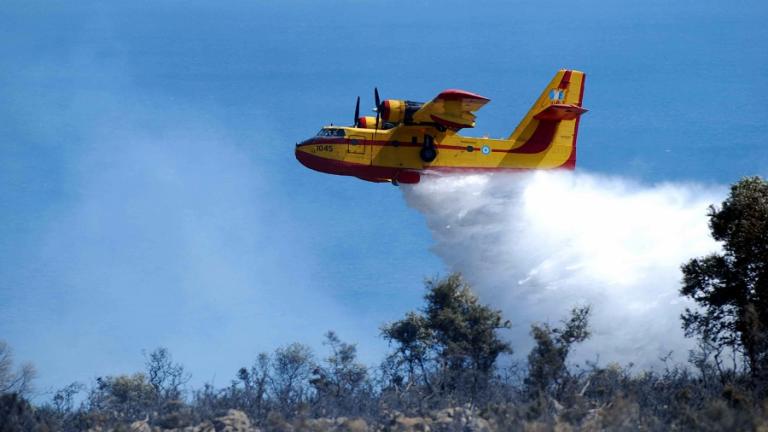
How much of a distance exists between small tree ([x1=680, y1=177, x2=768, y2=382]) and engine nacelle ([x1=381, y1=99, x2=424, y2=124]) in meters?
9.81

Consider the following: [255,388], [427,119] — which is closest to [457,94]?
[427,119]

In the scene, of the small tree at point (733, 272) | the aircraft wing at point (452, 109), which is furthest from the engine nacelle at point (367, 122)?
the small tree at point (733, 272)

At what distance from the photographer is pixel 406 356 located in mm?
43531

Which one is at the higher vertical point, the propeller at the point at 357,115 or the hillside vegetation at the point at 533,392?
the propeller at the point at 357,115

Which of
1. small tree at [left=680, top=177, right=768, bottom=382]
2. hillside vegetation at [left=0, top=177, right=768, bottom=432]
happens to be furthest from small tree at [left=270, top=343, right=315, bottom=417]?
small tree at [left=680, top=177, right=768, bottom=382]

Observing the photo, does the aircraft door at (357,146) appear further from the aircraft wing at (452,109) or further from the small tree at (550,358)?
the small tree at (550,358)

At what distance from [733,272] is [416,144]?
36.7ft

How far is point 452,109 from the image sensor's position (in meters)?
41.9

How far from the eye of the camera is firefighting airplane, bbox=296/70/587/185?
42188 mm

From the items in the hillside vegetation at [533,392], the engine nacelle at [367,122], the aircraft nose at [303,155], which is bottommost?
the hillside vegetation at [533,392]

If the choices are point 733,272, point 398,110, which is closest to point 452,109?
point 398,110

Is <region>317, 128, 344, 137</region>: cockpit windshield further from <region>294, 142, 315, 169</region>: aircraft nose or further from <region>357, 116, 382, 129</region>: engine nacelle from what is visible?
<region>357, 116, 382, 129</region>: engine nacelle

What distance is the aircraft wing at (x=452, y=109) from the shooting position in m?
41.3

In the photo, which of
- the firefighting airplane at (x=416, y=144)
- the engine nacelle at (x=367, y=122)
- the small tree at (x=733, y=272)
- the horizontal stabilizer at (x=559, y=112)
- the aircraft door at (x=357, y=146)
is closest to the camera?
the small tree at (x=733, y=272)
